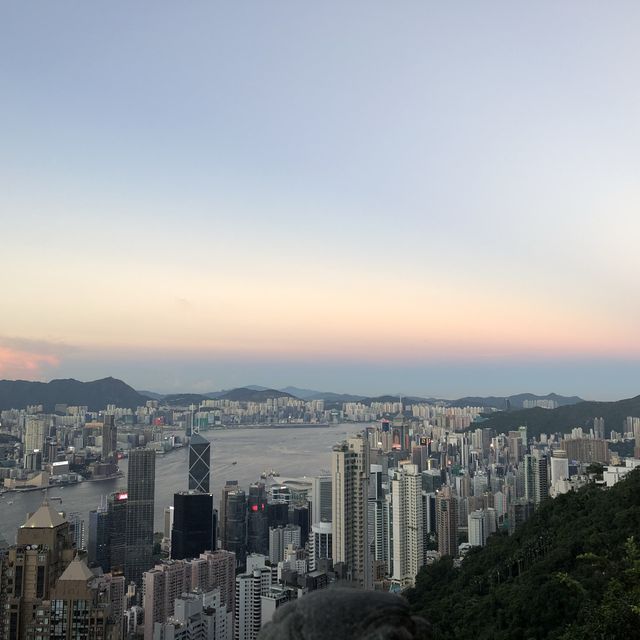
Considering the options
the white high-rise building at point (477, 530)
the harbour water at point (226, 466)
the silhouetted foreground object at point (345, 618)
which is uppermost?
the silhouetted foreground object at point (345, 618)

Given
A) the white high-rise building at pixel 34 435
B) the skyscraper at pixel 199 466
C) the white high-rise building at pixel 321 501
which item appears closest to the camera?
the white high-rise building at pixel 321 501

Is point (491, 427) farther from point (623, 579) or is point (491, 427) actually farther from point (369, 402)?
point (623, 579)

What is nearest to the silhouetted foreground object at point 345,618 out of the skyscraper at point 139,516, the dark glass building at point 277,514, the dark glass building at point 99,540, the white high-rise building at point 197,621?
the white high-rise building at point 197,621

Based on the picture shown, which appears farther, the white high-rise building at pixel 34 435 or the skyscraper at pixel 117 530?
the white high-rise building at pixel 34 435

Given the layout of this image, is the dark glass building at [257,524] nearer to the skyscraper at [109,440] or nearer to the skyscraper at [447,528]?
the skyscraper at [447,528]

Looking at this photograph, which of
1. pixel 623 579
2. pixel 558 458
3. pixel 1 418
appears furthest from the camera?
pixel 1 418

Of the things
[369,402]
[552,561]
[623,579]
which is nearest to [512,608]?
[552,561]
